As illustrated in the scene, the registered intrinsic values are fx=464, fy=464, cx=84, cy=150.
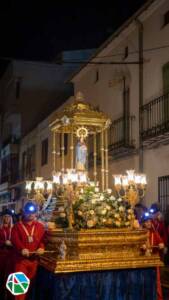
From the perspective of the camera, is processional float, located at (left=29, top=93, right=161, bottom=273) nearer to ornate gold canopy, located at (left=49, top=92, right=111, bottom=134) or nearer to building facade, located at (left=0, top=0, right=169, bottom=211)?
ornate gold canopy, located at (left=49, top=92, right=111, bottom=134)

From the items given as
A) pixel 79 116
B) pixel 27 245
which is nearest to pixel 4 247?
pixel 27 245

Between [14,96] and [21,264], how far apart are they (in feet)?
72.6

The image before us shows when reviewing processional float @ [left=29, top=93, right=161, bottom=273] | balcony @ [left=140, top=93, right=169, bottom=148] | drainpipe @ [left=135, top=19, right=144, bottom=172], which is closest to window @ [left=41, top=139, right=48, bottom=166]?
drainpipe @ [left=135, top=19, right=144, bottom=172]

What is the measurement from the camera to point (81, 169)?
8492 millimetres

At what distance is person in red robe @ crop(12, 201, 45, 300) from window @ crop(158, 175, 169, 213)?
5.26 metres

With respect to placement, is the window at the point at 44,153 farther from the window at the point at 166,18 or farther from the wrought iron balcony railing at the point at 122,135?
the window at the point at 166,18

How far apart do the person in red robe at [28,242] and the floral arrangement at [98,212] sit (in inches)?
19.5

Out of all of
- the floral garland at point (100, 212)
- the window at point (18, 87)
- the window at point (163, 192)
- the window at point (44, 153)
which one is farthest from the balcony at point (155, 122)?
the window at point (18, 87)

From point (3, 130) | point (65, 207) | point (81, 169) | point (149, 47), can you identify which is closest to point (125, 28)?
point (149, 47)

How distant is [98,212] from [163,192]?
17.4ft

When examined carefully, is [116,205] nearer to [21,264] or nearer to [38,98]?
[21,264]

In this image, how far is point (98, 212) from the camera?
24.9 feet

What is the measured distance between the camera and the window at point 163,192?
12.3 m

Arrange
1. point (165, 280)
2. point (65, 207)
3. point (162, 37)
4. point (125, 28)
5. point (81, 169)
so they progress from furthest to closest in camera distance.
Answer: point (125, 28) < point (162, 37) < point (165, 280) < point (81, 169) < point (65, 207)
